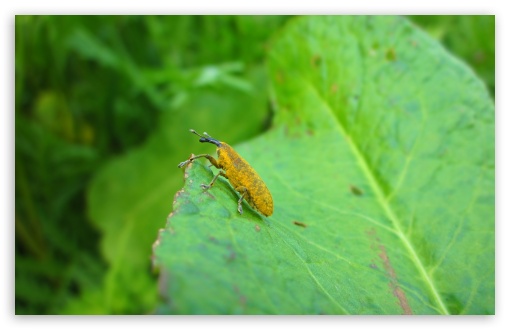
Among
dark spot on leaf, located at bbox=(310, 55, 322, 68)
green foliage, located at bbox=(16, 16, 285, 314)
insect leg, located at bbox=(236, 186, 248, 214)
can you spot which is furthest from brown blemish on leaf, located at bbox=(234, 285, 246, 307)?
dark spot on leaf, located at bbox=(310, 55, 322, 68)

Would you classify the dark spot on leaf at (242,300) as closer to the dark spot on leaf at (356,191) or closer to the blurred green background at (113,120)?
the dark spot on leaf at (356,191)

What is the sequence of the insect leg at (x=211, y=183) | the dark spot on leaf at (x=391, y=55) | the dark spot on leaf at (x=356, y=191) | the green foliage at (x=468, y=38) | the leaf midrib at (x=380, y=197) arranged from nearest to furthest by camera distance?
the insect leg at (x=211, y=183), the leaf midrib at (x=380, y=197), the dark spot on leaf at (x=356, y=191), the dark spot on leaf at (x=391, y=55), the green foliage at (x=468, y=38)

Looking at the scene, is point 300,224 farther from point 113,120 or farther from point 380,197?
point 113,120

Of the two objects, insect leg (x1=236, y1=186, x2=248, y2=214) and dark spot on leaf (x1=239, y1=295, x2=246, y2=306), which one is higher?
insect leg (x1=236, y1=186, x2=248, y2=214)

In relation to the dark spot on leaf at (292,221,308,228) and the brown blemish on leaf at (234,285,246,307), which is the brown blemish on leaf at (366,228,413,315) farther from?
the brown blemish on leaf at (234,285,246,307)

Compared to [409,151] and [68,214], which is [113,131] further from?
[409,151]

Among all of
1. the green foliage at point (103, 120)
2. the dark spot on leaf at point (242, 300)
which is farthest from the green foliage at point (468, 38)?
the dark spot on leaf at point (242, 300)

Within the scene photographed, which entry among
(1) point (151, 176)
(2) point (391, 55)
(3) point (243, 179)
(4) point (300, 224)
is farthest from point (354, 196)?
(1) point (151, 176)
